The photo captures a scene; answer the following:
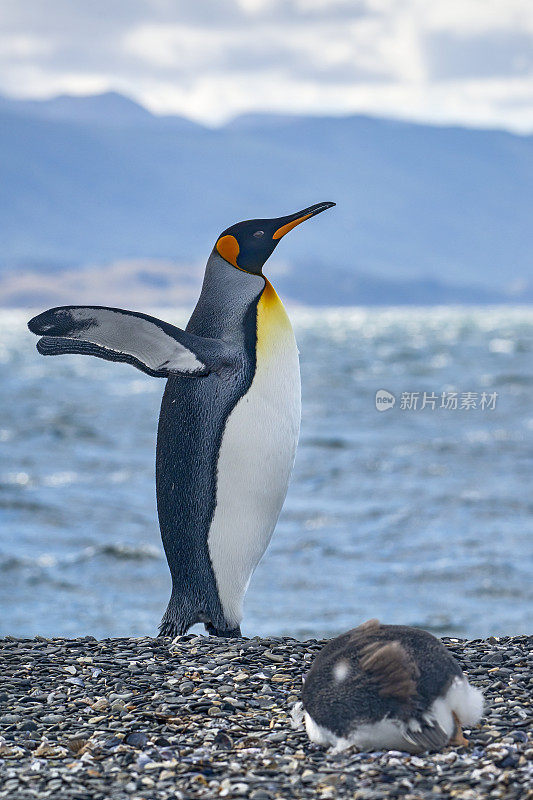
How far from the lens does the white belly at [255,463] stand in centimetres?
449

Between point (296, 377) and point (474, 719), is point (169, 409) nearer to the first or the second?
point (296, 377)

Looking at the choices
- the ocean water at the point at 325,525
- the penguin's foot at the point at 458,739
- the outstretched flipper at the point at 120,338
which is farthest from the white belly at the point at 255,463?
the ocean water at the point at 325,525

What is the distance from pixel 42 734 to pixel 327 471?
1369cm

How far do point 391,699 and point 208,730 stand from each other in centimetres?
59

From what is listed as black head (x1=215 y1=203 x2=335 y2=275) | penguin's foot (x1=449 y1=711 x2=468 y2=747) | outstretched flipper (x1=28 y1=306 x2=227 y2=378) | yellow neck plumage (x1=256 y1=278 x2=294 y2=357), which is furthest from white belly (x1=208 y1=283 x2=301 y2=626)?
penguin's foot (x1=449 y1=711 x2=468 y2=747)

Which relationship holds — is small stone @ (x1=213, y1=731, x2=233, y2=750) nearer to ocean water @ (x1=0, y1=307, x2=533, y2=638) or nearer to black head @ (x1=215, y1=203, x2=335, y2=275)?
black head @ (x1=215, y1=203, x2=335, y2=275)

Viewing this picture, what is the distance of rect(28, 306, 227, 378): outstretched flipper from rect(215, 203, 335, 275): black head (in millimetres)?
595

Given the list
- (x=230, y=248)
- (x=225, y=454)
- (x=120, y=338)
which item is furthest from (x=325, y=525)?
(x=120, y=338)

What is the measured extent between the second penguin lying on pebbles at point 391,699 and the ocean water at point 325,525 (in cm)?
581

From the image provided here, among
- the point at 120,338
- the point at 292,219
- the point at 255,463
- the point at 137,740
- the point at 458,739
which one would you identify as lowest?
the point at 137,740

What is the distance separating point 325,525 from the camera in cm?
1321

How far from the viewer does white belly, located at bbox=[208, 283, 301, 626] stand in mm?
4492

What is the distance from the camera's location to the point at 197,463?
4.49 meters

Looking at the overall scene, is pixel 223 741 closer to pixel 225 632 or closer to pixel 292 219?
pixel 225 632
